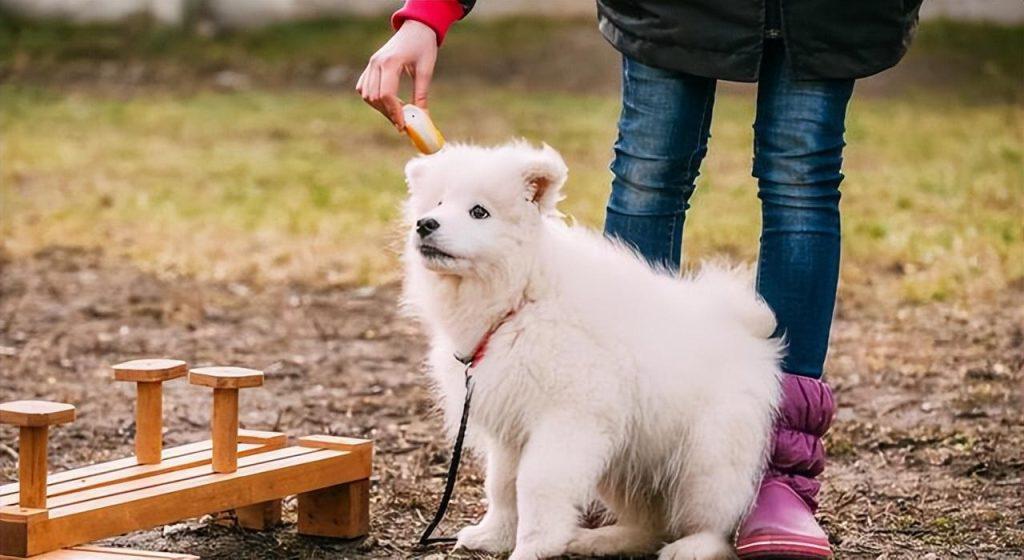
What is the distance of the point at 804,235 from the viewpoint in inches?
122

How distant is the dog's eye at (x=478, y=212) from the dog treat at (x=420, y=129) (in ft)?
0.71

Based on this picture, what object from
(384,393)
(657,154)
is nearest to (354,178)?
(384,393)

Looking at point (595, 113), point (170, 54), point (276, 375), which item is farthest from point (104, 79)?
point (276, 375)

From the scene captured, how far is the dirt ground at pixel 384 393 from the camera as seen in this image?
11.4 feet

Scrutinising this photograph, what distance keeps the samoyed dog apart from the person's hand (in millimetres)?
135

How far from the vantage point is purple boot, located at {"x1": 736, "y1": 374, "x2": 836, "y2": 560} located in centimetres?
295

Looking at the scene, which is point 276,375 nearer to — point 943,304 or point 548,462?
point 548,462

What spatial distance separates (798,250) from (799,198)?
0.37 feet

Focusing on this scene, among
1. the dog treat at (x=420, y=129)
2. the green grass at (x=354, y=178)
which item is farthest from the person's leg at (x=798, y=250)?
the green grass at (x=354, y=178)

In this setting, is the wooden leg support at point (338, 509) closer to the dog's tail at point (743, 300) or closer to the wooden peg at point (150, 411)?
the wooden peg at point (150, 411)

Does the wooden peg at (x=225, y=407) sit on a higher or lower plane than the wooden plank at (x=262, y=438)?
higher

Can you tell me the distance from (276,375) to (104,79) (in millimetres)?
11264

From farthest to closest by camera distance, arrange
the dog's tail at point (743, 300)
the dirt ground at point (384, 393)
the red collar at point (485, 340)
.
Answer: the dirt ground at point (384, 393) < the dog's tail at point (743, 300) < the red collar at point (485, 340)

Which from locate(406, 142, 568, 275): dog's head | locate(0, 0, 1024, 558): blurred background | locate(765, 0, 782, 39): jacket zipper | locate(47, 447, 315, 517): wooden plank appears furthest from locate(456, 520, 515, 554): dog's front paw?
locate(765, 0, 782, 39): jacket zipper
